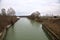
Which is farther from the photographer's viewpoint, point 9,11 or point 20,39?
point 9,11

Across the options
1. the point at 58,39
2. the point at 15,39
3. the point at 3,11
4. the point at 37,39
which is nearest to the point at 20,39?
the point at 15,39

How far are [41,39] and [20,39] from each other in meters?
0.98

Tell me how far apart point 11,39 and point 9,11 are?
28999 mm

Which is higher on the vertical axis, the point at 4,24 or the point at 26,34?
the point at 4,24

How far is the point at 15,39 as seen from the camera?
728cm

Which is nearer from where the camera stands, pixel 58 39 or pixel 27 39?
pixel 58 39

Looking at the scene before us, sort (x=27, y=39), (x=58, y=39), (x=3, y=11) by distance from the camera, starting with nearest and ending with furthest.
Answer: (x=58, y=39)
(x=27, y=39)
(x=3, y=11)

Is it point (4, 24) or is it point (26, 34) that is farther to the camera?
point (4, 24)

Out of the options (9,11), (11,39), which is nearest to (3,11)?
(9,11)

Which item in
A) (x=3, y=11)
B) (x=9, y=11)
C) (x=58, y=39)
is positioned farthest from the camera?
(x=9, y=11)

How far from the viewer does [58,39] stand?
6.02 metres

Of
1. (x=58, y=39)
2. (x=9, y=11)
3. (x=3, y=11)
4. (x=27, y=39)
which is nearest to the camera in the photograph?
(x=58, y=39)

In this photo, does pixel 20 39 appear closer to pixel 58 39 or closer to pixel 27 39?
pixel 27 39

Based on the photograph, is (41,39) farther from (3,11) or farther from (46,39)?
(3,11)
